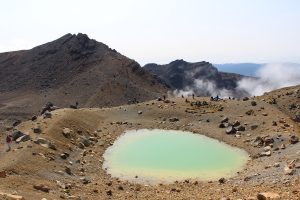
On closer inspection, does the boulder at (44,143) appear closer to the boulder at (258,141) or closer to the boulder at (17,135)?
the boulder at (17,135)

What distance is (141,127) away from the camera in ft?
192

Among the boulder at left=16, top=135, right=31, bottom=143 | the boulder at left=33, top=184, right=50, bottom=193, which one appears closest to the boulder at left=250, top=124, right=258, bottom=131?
the boulder at left=16, top=135, right=31, bottom=143

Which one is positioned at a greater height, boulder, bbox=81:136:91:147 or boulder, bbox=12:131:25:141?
boulder, bbox=12:131:25:141

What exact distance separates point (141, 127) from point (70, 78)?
277ft

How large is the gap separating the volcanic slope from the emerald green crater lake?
1227mm

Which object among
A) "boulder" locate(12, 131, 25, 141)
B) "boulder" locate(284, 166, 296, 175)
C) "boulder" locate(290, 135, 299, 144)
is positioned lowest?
"boulder" locate(290, 135, 299, 144)

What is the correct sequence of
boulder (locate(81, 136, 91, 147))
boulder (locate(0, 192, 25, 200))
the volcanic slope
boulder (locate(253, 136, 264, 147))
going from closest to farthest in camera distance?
boulder (locate(0, 192, 25, 200)), the volcanic slope, boulder (locate(253, 136, 264, 147)), boulder (locate(81, 136, 91, 147))

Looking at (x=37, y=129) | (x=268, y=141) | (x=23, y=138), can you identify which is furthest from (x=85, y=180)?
(x=268, y=141)

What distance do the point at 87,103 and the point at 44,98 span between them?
1730cm

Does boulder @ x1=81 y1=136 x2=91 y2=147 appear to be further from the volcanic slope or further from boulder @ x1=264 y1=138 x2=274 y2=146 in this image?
boulder @ x1=264 y1=138 x2=274 y2=146

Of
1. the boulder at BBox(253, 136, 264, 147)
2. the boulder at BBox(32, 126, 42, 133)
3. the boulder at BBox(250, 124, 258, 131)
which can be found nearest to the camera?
the boulder at BBox(32, 126, 42, 133)

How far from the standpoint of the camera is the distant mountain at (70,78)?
395 ft

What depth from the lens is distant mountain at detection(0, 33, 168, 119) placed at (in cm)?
12044

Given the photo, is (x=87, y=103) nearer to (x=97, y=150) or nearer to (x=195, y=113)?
(x=195, y=113)
